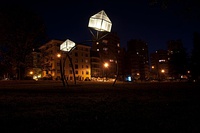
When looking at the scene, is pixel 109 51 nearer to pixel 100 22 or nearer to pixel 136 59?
pixel 136 59

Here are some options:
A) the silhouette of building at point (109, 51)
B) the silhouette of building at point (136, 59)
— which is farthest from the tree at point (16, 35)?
the silhouette of building at point (136, 59)

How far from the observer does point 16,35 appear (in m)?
24.7

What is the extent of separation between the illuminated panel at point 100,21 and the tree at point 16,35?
15.5 meters

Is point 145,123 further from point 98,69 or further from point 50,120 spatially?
point 98,69

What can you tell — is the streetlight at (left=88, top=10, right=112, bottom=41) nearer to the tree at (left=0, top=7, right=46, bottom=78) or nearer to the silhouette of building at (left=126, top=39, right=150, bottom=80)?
the tree at (left=0, top=7, right=46, bottom=78)

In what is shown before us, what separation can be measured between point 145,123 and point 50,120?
2.05 metres

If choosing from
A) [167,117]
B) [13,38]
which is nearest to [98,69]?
[13,38]

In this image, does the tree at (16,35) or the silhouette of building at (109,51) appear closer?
the tree at (16,35)

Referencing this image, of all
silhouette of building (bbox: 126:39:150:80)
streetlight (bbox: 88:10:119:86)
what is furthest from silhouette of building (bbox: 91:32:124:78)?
streetlight (bbox: 88:10:119:86)

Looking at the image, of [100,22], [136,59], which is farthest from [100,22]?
[136,59]

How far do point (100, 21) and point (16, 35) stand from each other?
16.9m

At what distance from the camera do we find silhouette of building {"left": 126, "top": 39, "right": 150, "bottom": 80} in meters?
110

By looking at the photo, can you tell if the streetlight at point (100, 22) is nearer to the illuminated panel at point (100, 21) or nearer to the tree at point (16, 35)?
the illuminated panel at point (100, 21)

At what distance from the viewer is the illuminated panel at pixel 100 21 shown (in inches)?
539
